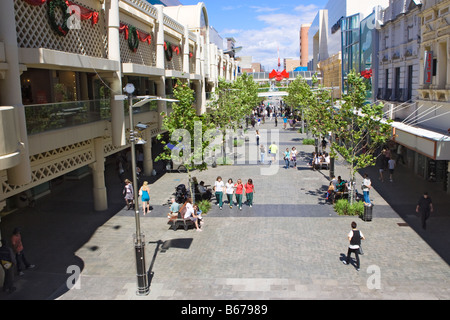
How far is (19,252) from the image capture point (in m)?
12.5

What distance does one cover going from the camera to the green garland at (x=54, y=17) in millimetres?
13758

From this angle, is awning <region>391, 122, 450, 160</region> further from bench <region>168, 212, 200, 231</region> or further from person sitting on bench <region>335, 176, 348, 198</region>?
bench <region>168, 212, 200, 231</region>

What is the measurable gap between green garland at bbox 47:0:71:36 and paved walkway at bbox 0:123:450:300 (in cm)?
743

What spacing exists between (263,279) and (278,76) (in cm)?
9273

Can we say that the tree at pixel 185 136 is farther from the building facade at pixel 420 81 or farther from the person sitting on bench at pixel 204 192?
the building facade at pixel 420 81

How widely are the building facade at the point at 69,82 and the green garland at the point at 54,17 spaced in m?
0.03

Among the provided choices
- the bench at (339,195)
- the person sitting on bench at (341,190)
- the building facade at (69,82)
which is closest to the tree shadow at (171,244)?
the building facade at (69,82)

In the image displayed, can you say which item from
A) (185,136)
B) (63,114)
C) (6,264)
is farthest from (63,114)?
(6,264)

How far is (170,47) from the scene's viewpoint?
1169 inches

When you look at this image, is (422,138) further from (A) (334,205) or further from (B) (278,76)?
(B) (278,76)

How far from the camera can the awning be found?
1588cm

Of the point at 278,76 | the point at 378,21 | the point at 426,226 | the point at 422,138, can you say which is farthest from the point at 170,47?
the point at 278,76

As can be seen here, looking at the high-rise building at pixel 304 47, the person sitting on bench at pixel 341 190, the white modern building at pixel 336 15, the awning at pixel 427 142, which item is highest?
the high-rise building at pixel 304 47

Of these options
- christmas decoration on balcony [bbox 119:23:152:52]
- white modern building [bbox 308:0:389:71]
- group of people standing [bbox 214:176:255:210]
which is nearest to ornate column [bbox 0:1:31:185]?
group of people standing [bbox 214:176:255:210]
